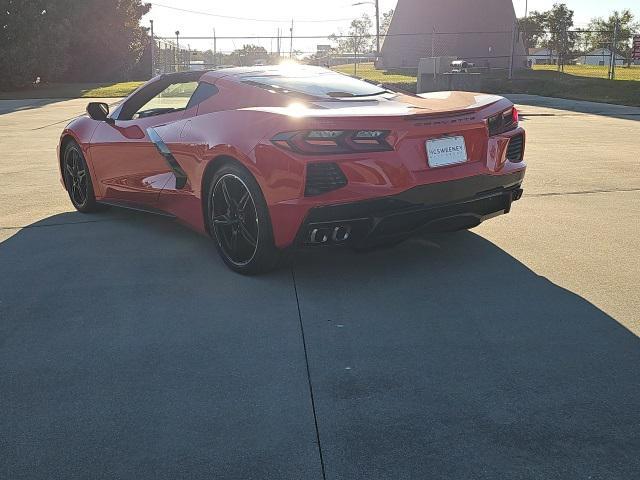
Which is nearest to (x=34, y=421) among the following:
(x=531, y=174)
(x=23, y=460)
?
(x=23, y=460)

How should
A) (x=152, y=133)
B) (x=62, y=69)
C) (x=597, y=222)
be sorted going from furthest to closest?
1. (x=62, y=69)
2. (x=597, y=222)
3. (x=152, y=133)

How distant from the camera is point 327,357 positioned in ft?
10.8

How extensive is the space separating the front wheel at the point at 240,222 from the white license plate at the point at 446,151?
1.01 metres

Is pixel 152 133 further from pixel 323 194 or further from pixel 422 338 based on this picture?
pixel 422 338

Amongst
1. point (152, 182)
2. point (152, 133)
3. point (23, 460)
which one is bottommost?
point (23, 460)

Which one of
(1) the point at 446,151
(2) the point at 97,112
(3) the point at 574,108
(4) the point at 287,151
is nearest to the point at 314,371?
(4) the point at 287,151

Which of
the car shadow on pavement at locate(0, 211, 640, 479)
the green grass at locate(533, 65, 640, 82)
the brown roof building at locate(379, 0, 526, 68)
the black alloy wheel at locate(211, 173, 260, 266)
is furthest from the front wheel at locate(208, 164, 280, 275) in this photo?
the brown roof building at locate(379, 0, 526, 68)

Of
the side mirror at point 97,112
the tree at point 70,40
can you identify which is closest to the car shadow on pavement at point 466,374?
the side mirror at point 97,112

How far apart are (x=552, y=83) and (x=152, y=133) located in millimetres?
23150

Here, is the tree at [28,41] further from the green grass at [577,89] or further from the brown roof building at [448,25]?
the brown roof building at [448,25]

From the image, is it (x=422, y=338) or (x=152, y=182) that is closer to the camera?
(x=422, y=338)

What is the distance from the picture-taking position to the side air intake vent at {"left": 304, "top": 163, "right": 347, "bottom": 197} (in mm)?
3955

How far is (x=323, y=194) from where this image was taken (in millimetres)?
3986

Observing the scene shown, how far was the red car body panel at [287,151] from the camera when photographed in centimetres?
400
